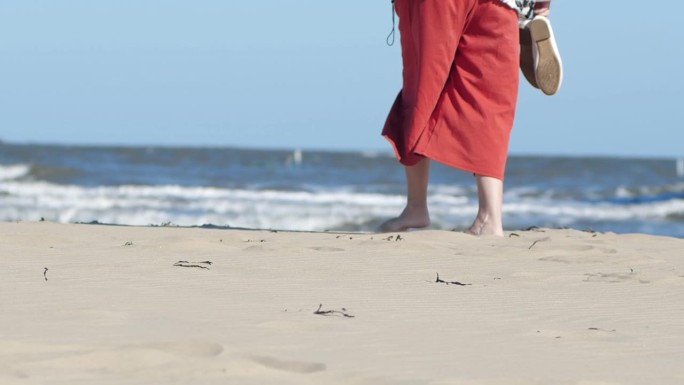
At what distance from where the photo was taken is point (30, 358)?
2.35 metres

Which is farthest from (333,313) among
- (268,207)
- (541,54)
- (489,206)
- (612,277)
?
(268,207)

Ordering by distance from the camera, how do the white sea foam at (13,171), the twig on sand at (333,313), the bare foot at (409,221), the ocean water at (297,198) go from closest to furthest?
the twig on sand at (333,313)
the bare foot at (409,221)
the ocean water at (297,198)
the white sea foam at (13,171)

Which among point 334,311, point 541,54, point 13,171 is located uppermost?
point 541,54

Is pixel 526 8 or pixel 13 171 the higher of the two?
pixel 526 8

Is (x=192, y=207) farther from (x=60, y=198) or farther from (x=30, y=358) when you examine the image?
(x=30, y=358)

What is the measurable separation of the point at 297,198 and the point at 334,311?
1322 cm

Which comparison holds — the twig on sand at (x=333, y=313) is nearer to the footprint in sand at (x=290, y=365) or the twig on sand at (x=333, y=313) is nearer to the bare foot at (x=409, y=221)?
the footprint in sand at (x=290, y=365)

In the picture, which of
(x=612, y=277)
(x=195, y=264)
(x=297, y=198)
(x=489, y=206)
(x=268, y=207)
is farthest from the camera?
(x=297, y=198)

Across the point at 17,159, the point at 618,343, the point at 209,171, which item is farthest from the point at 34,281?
the point at 17,159

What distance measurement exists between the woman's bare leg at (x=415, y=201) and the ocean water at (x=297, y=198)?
3.71 metres

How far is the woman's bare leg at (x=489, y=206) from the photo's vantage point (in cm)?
519

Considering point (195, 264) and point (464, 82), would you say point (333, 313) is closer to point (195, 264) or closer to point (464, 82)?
point (195, 264)

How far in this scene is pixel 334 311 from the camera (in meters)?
3.08

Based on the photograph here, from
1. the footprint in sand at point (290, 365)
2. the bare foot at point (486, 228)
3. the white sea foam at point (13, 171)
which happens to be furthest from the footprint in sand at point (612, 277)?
the white sea foam at point (13, 171)
